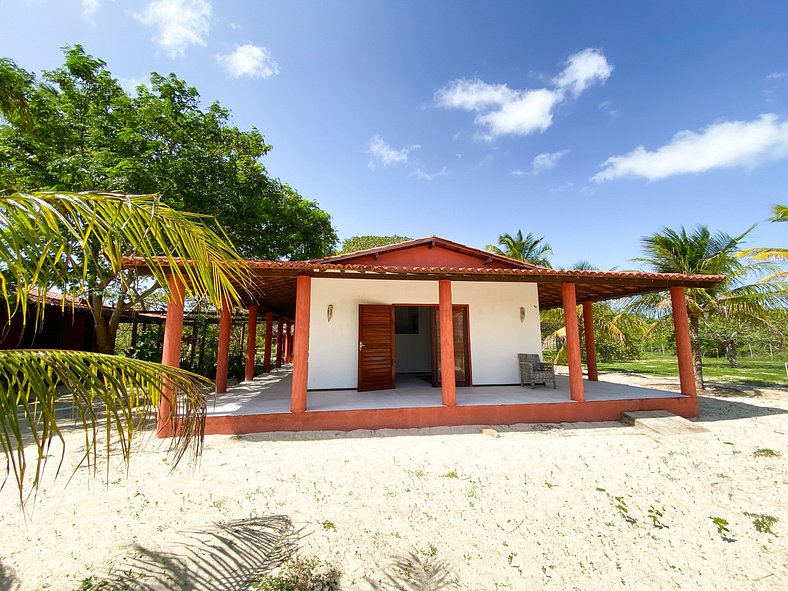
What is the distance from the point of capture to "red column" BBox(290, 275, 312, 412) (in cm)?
646

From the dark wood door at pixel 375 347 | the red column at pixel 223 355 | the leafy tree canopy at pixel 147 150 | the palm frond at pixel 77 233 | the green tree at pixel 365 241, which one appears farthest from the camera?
A: the green tree at pixel 365 241

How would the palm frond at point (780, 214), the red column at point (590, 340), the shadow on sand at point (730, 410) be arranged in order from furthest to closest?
the red column at point (590, 340) < the palm frond at point (780, 214) < the shadow on sand at point (730, 410)

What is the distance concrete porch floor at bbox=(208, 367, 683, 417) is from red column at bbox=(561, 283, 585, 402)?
0.93 feet

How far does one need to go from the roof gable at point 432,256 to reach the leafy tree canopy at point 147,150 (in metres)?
4.84

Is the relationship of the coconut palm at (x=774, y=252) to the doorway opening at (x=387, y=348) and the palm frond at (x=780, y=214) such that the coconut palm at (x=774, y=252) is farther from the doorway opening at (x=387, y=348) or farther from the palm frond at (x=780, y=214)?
the doorway opening at (x=387, y=348)

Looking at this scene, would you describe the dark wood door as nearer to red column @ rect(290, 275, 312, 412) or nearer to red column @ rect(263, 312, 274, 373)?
red column @ rect(290, 275, 312, 412)

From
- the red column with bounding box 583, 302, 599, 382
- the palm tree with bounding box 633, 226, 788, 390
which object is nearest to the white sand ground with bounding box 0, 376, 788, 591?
the red column with bounding box 583, 302, 599, 382

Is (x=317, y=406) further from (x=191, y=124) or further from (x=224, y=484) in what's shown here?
(x=191, y=124)

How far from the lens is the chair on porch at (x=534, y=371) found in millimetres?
9008

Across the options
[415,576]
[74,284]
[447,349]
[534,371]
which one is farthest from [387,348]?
[74,284]

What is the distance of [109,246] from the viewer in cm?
172

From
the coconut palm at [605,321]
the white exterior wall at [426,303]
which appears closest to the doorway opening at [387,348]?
the white exterior wall at [426,303]

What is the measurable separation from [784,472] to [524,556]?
464cm

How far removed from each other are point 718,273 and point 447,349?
11237 millimetres
